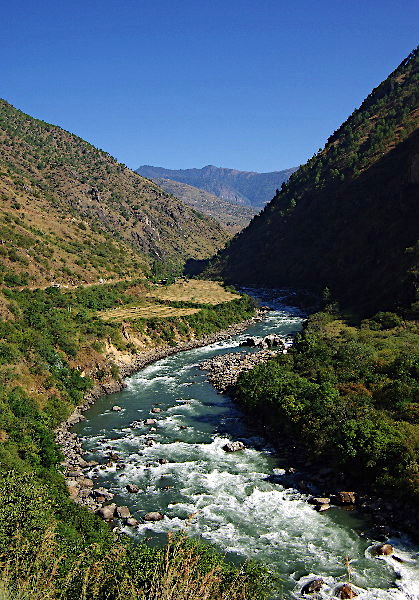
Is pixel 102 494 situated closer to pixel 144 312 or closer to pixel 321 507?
pixel 321 507

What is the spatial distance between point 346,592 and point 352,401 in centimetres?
1714

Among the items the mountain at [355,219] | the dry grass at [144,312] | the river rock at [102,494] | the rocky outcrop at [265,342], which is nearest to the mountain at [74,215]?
the dry grass at [144,312]

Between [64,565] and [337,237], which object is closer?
[64,565]

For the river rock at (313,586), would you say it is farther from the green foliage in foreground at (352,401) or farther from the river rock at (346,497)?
the green foliage in foreground at (352,401)

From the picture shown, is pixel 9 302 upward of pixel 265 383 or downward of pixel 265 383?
upward

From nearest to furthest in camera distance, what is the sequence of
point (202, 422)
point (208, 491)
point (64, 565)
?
1. point (64, 565)
2. point (208, 491)
3. point (202, 422)

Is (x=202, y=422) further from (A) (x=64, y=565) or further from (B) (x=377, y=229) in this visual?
(B) (x=377, y=229)

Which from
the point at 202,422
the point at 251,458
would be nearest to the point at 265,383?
the point at 202,422

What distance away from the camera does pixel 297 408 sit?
112 ft

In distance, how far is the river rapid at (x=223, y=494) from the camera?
69.4 feet

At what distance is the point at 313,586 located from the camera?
19922 millimetres

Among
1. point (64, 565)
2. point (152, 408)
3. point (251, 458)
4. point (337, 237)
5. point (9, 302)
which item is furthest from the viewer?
point (337, 237)

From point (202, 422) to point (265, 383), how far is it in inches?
257

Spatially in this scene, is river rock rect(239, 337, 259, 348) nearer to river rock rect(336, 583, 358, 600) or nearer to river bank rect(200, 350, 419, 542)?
river bank rect(200, 350, 419, 542)
